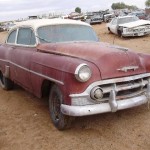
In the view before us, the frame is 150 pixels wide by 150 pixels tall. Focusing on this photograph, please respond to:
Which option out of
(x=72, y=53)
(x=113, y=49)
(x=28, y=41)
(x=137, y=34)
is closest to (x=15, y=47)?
(x=28, y=41)

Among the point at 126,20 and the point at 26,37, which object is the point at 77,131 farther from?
the point at 126,20

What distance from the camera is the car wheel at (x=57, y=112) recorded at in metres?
4.92

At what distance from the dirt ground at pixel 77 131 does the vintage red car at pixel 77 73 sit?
0.89 ft

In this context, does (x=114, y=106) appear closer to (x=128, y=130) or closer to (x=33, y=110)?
(x=128, y=130)

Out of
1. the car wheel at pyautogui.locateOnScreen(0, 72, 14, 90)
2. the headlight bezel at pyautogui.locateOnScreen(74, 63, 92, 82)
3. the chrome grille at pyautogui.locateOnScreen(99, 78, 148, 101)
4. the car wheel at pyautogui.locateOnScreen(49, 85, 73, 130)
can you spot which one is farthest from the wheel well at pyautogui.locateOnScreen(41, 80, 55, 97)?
the car wheel at pyautogui.locateOnScreen(0, 72, 14, 90)

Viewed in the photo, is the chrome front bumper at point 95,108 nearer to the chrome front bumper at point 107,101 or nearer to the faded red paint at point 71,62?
the chrome front bumper at point 107,101

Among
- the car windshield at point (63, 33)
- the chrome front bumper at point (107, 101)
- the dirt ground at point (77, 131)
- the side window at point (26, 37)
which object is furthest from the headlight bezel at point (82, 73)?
the side window at point (26, 37)

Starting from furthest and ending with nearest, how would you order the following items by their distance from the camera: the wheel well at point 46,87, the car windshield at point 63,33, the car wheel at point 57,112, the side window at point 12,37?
the side window at point 12,37, the car windshield at point 63,33, the wheel well at point 46,87, the car wheel at point 57,112

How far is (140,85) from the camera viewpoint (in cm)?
503

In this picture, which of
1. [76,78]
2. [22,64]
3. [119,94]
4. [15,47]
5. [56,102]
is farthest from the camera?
[15,47]

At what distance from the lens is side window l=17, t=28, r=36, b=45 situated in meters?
6.33

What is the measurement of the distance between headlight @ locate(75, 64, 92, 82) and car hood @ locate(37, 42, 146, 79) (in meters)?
0.23

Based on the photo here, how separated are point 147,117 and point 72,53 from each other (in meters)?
1.72

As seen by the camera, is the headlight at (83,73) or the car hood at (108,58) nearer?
the headlight at (83,73)
